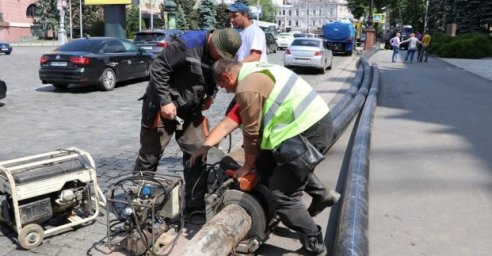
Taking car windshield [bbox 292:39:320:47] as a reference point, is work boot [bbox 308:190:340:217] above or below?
below

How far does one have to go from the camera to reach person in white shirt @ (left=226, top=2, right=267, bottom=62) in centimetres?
559

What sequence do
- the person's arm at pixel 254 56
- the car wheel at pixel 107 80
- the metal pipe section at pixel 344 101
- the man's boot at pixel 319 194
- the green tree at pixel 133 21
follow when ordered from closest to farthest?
1. the man's boot at pixel 319 194
2. the person's arm at pixel 254 56
3. the metal pipe section at pixel 344 101
4. the car wheel at pixel 107 80
5. the green tree at pixel 133 21

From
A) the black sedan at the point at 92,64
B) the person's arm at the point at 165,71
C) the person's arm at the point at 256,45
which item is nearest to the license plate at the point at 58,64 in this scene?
the black sedan at the point at 92,64

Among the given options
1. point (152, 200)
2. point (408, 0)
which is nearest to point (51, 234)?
point (152, 200)

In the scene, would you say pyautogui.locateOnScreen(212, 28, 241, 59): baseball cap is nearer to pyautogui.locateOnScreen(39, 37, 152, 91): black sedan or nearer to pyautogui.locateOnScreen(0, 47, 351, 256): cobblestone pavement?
pyautogui.locateOnScreen(0, 47, 351, 256): cobblestone pavement

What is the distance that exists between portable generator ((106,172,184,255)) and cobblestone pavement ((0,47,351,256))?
0.30 meters

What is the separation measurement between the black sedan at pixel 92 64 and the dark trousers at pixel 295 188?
378 inches

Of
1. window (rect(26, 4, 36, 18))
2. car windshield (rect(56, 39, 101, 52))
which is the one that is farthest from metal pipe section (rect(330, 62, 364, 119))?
window (rect(26, 4, 36, 18))

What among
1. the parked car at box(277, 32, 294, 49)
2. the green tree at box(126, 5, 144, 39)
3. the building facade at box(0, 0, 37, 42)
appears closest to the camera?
the parked car at box(277, 32, 294, 49)

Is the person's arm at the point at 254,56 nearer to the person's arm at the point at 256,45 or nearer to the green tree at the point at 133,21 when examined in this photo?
the person's arm at the point at 256,45

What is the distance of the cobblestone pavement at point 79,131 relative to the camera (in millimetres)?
3914

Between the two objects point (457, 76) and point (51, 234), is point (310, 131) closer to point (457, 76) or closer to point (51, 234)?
point (51, 234)

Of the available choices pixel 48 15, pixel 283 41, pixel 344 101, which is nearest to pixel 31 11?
pixel 48 15

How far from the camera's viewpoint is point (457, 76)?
17984 millimetres
